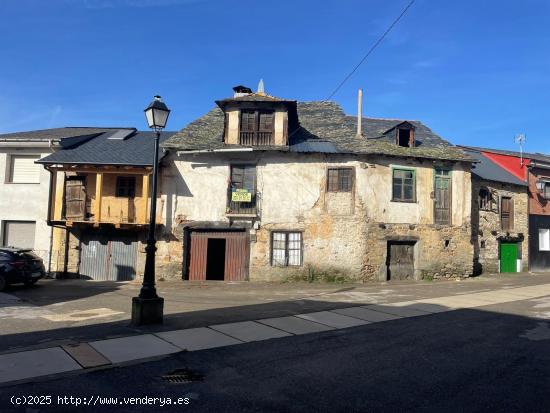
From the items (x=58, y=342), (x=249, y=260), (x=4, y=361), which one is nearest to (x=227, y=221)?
(x=249, y=260)

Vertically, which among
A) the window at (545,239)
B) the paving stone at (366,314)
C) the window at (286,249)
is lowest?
the paving stone at (366,314)

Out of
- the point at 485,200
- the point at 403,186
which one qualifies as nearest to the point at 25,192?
the point at 403,186

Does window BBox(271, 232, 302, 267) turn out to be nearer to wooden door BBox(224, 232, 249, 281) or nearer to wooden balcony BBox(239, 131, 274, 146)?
wooden door BBox(224, 232, 249, 281)

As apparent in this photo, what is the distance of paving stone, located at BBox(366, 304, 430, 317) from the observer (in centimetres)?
1028

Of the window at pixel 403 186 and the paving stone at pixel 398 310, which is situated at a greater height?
the window at pixel 403 186

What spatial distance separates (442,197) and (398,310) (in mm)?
10405

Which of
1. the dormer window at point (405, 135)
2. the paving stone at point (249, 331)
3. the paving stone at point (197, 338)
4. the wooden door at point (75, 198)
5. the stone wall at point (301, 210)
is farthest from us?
the dormer window at point (405, 135)

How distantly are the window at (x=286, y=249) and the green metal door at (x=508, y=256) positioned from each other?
12220 mm

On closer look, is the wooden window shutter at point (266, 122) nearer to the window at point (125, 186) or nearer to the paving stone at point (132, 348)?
the window at point (125, 186)

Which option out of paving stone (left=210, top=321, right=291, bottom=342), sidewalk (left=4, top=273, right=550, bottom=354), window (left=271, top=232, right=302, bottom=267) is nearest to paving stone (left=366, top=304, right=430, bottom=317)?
sidewalk (left=4, top=273, right=550, bottom=354)

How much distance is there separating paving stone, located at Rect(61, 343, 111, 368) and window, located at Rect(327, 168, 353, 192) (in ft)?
43.5

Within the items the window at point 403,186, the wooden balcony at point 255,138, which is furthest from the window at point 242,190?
the window at point 403,186

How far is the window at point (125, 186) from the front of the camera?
63.1 feet

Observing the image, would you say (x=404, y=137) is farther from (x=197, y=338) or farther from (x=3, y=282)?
(x=3, y=282)
